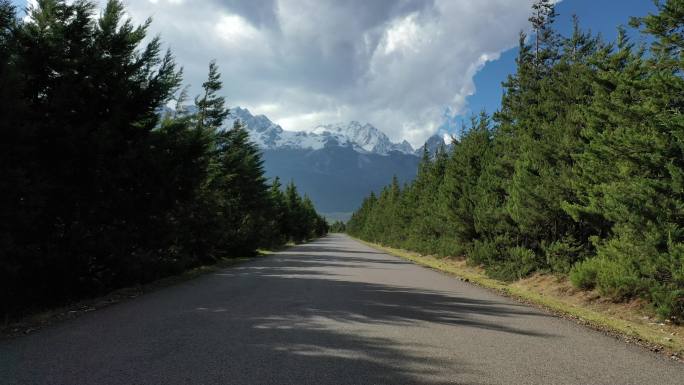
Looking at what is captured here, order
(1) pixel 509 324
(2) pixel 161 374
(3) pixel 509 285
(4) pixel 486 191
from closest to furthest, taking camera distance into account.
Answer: (2) pixel 161 374 → (1) pixel 509 324 → (3) pixel 509 285 → (4) pixel 486 191

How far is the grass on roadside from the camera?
7114mm

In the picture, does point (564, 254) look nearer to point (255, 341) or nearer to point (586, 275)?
point (586, 275)

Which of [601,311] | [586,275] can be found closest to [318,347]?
[601,311]

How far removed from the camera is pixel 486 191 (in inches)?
766

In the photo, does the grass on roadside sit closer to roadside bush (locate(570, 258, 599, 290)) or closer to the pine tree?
roadside bush (locate(570, 258, 599, 290))

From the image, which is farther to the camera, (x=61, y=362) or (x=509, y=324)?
(x=509, y=324)

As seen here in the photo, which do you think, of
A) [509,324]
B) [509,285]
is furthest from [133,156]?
[509,285]

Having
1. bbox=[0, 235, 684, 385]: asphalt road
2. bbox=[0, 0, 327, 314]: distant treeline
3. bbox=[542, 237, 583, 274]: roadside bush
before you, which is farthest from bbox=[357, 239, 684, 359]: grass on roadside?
bbox=[0, 0, 327, 314]: distant treeline

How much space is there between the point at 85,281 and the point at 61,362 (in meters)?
6.40

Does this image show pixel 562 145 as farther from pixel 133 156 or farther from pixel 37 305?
pixel 37 305

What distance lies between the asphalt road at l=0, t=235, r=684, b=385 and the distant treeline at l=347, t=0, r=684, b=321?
8.48ft

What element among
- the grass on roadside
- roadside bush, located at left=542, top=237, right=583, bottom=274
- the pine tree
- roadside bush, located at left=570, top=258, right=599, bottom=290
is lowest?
the grass on roadside

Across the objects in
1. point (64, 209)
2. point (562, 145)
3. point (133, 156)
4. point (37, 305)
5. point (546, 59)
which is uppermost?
point (546, 59)

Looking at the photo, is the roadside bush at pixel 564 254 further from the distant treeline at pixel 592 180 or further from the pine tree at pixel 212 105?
the pine tree at pixel 212 105
